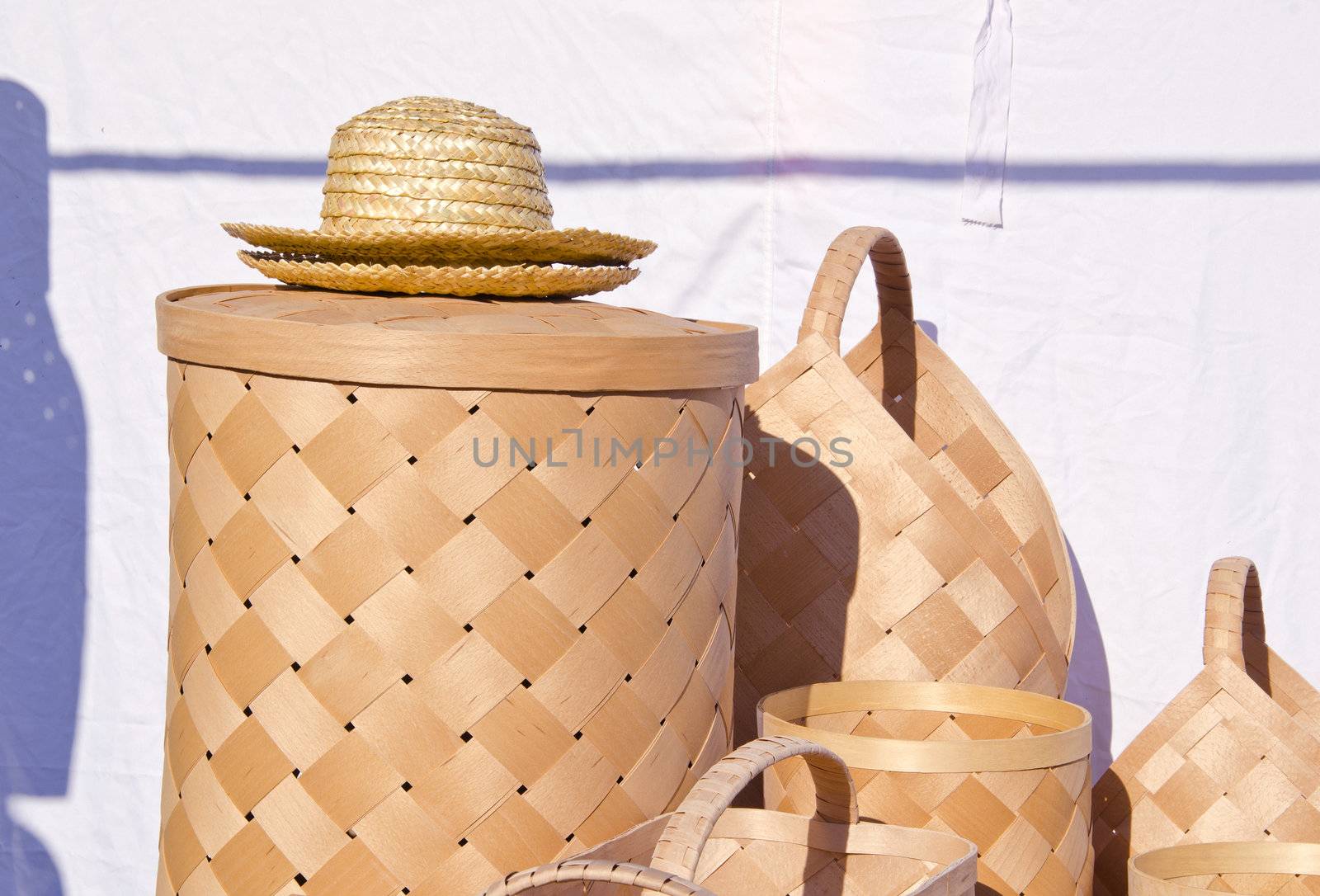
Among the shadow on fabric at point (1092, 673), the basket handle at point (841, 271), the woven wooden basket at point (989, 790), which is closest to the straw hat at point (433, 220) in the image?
the basket handle at point (841, 271)

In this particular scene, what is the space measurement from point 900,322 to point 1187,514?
1.11 ft

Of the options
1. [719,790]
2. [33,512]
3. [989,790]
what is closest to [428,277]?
[719,790]

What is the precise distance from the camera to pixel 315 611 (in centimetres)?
59

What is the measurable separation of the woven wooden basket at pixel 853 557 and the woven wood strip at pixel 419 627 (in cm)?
21

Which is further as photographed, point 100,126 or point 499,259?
point 100,126

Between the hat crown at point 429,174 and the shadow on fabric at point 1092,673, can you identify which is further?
the shadow on fabric at point 1092,673

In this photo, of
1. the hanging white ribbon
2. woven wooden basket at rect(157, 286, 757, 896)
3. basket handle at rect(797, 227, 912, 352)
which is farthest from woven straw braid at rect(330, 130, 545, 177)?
the hanging white ribbon

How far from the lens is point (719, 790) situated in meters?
0.56

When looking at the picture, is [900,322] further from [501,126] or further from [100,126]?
[100,126]

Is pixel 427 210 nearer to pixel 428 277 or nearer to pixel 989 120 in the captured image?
pixel 428 277

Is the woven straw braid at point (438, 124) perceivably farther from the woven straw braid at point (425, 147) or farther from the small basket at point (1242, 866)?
the small basket at point (1242, 866)

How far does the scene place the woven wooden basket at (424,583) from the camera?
23.0 inches

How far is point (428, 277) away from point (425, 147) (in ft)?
0.27

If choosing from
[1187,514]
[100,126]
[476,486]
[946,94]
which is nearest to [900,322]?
[946,94]
